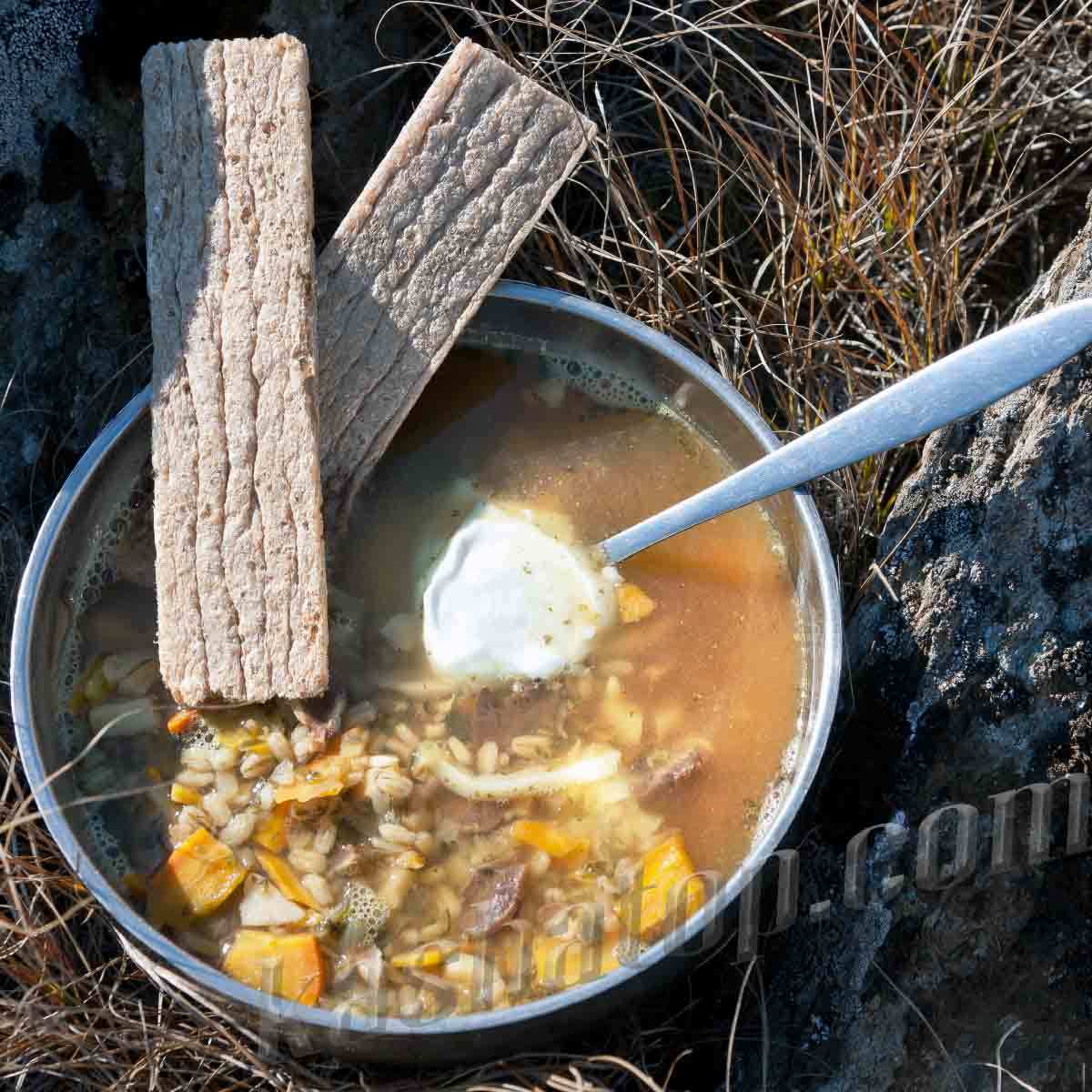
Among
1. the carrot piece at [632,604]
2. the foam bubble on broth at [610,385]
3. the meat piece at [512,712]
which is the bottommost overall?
the meat piece at [512,712]

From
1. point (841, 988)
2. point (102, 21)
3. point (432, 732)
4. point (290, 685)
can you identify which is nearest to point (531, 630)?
point (432, 732)

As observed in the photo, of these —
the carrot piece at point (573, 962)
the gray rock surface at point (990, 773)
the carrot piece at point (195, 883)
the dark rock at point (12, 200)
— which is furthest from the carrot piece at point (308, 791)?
the dark rock at point (12, 200)

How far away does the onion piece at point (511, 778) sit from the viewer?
7.35ft

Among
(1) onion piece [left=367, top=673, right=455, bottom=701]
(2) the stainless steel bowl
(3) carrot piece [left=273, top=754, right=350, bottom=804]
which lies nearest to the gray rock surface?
(2) the stainless steel bowl

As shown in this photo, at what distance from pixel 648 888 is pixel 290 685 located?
2.25ft

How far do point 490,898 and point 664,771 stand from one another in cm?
37

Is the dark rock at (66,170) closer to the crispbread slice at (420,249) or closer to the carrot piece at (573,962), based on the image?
the crispbread slice at (420,249)

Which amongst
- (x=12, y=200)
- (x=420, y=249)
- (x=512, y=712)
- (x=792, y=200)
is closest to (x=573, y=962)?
(x=512, y=712)

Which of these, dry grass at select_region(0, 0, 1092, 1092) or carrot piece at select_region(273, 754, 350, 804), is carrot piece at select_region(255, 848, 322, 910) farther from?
dry grass at select_region(0, 0, 1092, 1092)

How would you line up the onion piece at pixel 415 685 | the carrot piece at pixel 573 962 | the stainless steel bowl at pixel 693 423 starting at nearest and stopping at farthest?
1. the stainless steel bowl at pixel 693 423
2. the carrot piece at pixel 573 962
3. the onion piece at pixel 415 685

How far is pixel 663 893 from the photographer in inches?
85.2

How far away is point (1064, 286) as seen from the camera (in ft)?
7.32

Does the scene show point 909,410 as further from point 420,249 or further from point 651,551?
point 420,249

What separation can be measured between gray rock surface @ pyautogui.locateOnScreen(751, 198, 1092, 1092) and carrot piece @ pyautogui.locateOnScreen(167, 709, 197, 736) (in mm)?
1155
